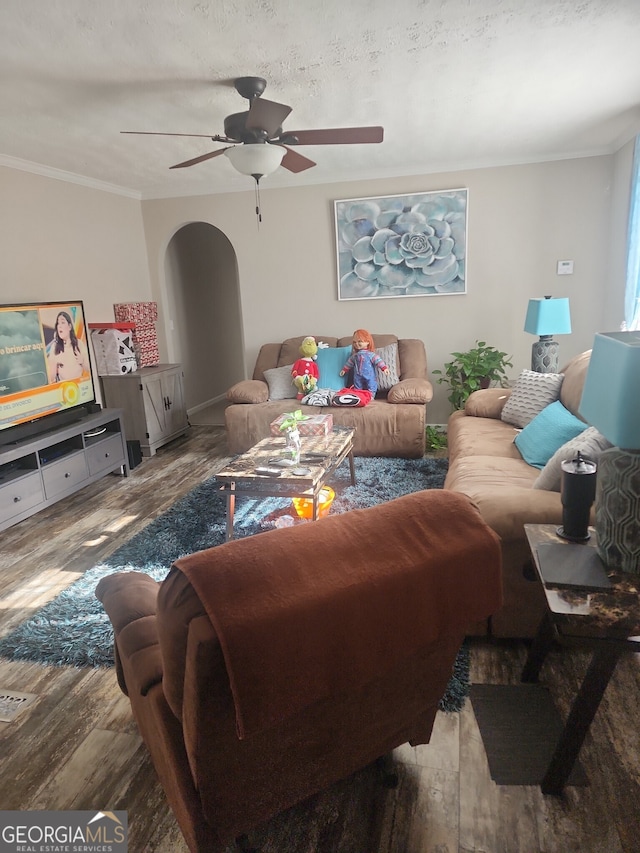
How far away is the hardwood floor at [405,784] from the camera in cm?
132

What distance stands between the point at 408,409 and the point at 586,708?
294cm

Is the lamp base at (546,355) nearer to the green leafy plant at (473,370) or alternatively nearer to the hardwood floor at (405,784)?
the green leafy plant at (473,370)

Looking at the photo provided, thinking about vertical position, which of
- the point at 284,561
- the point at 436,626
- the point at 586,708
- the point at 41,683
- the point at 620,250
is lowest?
the point at 41,683

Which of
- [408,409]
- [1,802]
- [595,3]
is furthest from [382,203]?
[1,802]

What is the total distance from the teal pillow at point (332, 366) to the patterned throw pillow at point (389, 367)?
0.99 feet

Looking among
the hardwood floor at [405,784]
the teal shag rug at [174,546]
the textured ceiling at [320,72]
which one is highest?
the textured ceiling at [320,72]

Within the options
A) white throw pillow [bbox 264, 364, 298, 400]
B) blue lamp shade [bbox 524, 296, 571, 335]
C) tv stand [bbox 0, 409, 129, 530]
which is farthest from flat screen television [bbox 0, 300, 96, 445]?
blue lamp shade [bbox 524, 296, 571, 335]

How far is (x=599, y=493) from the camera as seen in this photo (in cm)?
148

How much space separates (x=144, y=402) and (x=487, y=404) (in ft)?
9.40

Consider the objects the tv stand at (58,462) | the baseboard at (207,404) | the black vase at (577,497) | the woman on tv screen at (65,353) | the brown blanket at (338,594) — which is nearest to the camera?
the brown blanket at (338,594)

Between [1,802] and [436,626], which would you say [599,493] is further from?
[1,802]

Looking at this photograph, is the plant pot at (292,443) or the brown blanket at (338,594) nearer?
the brown blanket at (338,594)

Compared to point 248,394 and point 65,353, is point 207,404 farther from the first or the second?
point 65,353

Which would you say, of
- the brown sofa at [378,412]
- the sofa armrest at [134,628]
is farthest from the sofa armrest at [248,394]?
the sofa armrest at [134,628]
